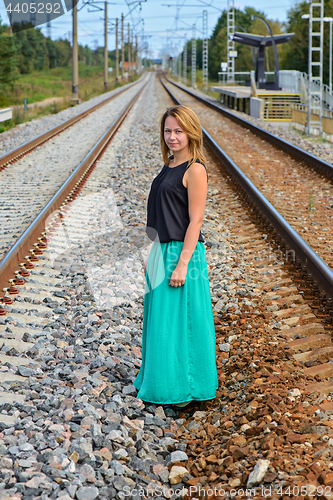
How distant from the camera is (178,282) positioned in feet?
10.6

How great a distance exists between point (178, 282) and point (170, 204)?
0.46 metres

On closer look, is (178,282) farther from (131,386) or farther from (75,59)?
(75,59)

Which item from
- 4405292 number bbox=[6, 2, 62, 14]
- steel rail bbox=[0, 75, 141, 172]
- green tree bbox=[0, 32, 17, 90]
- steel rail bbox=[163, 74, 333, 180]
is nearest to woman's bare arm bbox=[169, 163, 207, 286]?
steel rail bbox=[163, 74, 333, 180]

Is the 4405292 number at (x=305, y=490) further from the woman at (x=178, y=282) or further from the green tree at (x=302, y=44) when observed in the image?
the green tree at (x=302, y=44)

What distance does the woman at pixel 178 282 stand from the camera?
3.15 meters

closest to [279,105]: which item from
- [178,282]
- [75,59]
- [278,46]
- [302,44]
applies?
[75,59]

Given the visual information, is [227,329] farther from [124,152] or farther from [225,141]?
[225,141]

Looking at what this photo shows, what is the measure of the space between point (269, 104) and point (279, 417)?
25.7 m

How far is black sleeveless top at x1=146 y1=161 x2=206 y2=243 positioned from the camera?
126 inches

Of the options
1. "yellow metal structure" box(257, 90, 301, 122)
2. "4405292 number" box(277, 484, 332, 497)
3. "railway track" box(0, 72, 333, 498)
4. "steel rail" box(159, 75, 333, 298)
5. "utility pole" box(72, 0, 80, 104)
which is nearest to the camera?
"4405292 number" box(277, 484, 332, 497)

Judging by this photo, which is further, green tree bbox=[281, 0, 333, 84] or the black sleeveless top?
green tree bbox=[281, 0, 333, 84]

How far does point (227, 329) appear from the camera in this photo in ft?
15.2

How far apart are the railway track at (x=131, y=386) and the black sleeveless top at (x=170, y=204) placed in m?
1.14

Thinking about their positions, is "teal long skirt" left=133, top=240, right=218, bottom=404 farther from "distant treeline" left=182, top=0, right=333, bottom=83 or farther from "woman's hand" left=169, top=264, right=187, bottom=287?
"distant treeline" left=182, top=0, right=333, bottom=83
